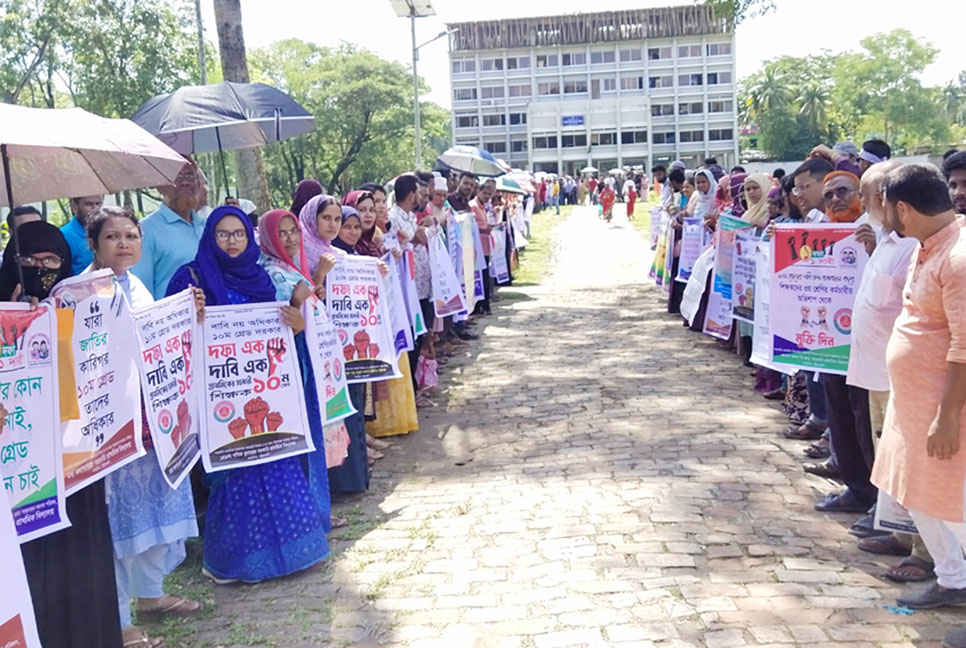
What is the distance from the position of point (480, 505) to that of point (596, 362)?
175 inches

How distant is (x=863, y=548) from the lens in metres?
4.64

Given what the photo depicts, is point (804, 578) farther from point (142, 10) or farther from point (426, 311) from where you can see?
point (142, 10)

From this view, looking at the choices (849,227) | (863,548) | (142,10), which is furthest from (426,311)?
(142,10)

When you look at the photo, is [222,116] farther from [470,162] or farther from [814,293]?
[470,162]

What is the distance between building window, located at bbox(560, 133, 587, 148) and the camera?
85812mm

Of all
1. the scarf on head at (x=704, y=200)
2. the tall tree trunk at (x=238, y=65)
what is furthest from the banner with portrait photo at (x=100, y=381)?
the scarf on head at (x=704, y=200)

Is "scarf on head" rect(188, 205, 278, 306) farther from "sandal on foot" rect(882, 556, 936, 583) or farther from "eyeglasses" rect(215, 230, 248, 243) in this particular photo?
"sandal on foot" rect(882, 556, 936, 583)

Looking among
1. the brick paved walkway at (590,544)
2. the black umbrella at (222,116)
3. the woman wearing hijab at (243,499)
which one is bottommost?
the brick paved walkway at (590,544)

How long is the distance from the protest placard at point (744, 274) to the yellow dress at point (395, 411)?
9.44 feet

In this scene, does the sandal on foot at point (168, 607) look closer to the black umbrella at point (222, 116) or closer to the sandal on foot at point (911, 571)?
the sandal on foot at point (911, 571)

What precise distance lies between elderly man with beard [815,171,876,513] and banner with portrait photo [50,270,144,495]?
3637mm

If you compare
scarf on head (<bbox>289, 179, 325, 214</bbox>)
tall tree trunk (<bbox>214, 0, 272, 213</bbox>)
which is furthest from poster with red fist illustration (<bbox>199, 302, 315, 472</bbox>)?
tall tree trunk (<bbox>214, 0, 272, 213</bbox>)

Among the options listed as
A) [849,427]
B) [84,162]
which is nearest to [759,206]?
[849,427]

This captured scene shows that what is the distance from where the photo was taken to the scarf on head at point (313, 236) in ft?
19.5
